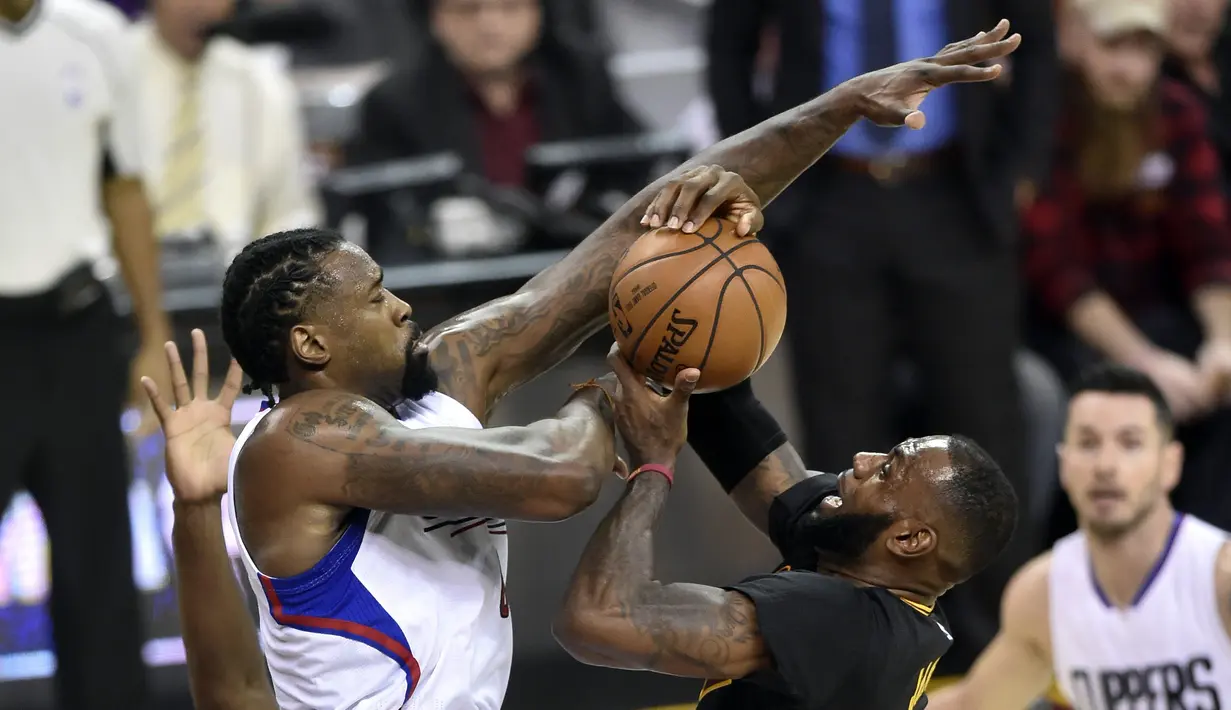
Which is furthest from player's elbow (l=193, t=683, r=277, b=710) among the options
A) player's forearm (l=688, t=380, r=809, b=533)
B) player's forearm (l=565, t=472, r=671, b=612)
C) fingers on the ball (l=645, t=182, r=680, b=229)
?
fingers on the ball (l=645, t=182, r=680, b=229)

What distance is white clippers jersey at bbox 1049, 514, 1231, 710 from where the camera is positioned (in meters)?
5.27

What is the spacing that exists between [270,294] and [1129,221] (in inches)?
184

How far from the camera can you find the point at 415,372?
3188 millimetres

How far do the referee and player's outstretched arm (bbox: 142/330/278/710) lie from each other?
204 cm

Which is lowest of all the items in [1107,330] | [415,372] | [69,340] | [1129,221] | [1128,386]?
[1107,330]

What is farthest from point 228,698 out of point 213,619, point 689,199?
point 689,199

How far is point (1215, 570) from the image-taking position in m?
5.30

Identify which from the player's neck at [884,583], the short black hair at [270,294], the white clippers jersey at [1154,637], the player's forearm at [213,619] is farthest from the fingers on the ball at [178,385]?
the white clippers jersey at [1154,637]

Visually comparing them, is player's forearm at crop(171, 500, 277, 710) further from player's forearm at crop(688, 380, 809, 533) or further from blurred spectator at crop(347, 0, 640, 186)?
blurred spectator at crop(347, 0, 640, 186)

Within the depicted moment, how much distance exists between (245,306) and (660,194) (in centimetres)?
79

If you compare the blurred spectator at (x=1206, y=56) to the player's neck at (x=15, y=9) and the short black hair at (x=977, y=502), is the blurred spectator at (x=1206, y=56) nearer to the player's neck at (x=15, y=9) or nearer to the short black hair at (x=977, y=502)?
the short black hair at (x=977, y=502)

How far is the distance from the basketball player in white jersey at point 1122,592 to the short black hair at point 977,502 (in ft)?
6.43

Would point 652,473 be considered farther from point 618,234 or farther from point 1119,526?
point 1119,526

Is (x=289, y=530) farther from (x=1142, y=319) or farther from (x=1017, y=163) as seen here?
(x=1142, y=319)
